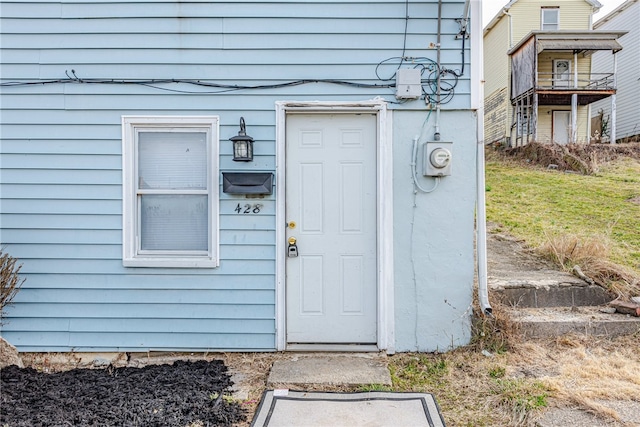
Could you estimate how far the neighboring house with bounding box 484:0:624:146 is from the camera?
14540 mm

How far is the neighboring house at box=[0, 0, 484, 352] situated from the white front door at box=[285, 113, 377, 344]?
1 centimetres

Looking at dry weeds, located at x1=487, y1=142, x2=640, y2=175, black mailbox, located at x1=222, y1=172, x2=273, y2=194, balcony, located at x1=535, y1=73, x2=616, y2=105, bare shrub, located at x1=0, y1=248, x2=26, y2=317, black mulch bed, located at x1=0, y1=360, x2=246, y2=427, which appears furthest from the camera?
balcony, located at x1=535, y1=73, x2=616, y2=105

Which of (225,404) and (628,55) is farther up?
(628,55)

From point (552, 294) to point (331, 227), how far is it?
230 centimetres

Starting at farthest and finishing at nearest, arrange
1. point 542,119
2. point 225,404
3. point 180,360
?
point 542,119
point 180,360
point 225,404

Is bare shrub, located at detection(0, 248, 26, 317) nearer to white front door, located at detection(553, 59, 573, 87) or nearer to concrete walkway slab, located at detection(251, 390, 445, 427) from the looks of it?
concrete walkway slab, located at detection(251, 390, 445, 427)

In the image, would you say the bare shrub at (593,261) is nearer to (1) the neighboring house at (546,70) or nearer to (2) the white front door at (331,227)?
(2) the white front door at (331,227)

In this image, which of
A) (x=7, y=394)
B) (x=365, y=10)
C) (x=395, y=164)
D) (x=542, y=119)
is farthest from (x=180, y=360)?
(x=542, y=119)

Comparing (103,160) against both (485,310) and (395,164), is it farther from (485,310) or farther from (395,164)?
(485,310)

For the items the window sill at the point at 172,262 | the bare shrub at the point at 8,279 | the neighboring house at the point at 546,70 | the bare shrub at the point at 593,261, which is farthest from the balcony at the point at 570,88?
the bare shrub at the point at 8,279

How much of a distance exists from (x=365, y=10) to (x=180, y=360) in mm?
3406

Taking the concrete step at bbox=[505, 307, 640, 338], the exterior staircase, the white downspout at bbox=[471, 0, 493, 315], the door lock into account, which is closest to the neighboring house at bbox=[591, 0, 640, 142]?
the exterior staircase

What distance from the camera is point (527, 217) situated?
7641 mm

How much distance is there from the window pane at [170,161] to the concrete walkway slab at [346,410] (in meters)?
1.96
